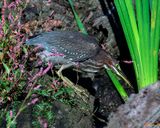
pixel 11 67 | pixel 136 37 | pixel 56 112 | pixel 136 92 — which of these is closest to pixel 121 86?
pixel 136 92

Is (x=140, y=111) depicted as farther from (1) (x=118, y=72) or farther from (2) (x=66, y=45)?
(2) (x=66, y=45)

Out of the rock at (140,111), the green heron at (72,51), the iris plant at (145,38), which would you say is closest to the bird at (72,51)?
the green heron at (72,51)

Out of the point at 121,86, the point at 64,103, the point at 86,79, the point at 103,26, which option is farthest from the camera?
the point at 103,26

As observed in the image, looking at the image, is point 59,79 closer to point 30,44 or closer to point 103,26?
point 30,44

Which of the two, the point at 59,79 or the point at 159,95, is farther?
the point at 59,79

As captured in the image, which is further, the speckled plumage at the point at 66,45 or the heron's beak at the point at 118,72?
the heron's beak at the point at 118,72

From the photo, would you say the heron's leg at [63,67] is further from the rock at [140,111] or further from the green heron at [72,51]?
the rock at [140,111]

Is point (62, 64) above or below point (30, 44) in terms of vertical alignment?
below

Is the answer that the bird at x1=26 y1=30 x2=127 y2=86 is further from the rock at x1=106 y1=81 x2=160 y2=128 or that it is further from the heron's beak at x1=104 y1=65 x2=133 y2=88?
the rock at x1=106 y1=81 x2=160 y2=128
